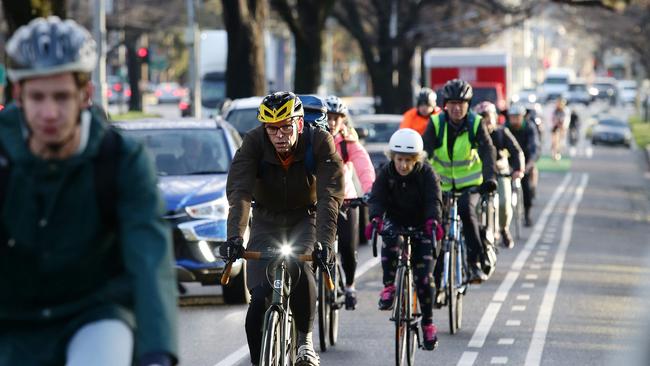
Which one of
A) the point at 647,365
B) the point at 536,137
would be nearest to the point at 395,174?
the point at 647,365

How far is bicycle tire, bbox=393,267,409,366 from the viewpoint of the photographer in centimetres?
977

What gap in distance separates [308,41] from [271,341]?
27.7 metres

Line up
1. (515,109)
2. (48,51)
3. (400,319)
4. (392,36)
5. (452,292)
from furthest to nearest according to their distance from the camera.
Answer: (392,36)
(515,109)
(452,292)
(400,319)
(48,51)

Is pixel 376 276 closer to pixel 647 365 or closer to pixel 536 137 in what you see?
pixel 536 137

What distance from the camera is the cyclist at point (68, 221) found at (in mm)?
4035

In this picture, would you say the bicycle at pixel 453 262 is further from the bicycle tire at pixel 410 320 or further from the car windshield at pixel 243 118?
the car windshield at pixel 243 118

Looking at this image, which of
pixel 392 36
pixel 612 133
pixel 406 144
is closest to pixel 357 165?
pixel 406 144

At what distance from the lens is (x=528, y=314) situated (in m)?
13.3

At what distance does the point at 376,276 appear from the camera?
16.3 m

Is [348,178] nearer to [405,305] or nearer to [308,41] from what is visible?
[405,305]

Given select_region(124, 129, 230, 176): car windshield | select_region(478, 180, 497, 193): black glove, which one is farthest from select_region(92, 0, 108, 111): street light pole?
select_region(478, 180, 497, 193): black glove

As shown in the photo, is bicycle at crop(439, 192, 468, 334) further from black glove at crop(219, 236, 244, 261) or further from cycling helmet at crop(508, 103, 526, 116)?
cycling helmet at crop(508, 103, 526, 116)

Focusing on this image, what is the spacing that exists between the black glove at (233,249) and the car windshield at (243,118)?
1158 centimetres

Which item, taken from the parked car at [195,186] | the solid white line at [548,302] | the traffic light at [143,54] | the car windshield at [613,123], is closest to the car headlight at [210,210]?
the parked car at [195,186]
